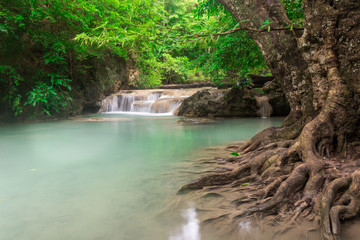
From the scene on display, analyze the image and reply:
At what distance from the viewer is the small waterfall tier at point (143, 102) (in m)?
13.5

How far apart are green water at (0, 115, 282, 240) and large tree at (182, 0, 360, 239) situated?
2.13 ft

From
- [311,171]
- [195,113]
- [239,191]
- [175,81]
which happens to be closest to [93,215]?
[239,191]

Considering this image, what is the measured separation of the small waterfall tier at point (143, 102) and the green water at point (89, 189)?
852 centimetres

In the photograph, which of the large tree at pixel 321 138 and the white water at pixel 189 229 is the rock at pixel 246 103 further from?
the white water at pixel 189 229

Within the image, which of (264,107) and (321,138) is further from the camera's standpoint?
(264,107)

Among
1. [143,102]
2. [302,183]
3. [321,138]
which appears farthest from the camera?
[143,102]

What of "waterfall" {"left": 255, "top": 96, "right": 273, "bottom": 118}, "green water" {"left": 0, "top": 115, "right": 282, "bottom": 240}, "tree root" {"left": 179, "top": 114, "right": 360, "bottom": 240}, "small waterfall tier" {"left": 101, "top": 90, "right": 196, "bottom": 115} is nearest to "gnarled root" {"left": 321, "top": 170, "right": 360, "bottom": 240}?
"tree root" {"left": 179, "top": 114, "right": 360, "bottom": 240}

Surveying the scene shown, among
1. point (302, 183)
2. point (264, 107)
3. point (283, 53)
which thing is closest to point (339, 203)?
point (302, 183)

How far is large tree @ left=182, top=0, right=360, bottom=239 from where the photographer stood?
Answer: 1.89 meters

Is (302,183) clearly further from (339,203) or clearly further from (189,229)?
(189,229)

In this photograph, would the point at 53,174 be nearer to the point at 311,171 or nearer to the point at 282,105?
the point at 311,171

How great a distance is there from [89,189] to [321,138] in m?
2.58

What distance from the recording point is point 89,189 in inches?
102

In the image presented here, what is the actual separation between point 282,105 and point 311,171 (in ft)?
30.0
